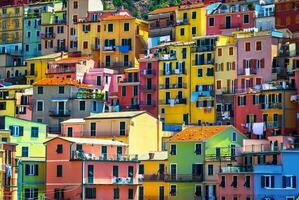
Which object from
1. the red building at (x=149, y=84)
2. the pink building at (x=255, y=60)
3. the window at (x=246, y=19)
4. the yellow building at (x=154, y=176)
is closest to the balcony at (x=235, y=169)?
the yellow building at (x=154, y=176)

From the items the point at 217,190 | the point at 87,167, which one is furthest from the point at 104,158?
the point at 217,190

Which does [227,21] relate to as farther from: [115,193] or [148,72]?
[115,193]

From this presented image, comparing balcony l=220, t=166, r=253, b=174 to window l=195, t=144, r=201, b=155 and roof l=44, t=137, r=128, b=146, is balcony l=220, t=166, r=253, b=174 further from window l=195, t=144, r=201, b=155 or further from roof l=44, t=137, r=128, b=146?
roof l=44, t=137, r=128, b=146

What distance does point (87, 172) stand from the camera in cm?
8938

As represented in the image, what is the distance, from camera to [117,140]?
Answer: 98625 millimetres

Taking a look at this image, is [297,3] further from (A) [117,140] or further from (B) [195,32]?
(A) [117,140]

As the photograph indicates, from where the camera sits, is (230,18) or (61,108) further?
(230,18)

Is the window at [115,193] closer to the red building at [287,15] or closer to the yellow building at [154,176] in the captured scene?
the yellow building at [154,176]

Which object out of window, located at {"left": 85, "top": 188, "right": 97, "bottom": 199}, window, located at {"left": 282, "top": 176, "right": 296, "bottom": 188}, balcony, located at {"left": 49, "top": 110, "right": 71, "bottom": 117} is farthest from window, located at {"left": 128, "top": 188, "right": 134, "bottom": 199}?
balcony, located at {"left": 49, "top": 110, "right": 71, "bottom": 117}

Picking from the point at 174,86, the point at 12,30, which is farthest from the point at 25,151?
the point at 12,30

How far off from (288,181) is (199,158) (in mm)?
9212

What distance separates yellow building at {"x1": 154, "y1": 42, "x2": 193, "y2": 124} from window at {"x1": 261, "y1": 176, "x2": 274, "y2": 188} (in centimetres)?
2092

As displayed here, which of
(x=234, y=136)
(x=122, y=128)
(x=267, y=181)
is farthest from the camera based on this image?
(x=122, y=128)

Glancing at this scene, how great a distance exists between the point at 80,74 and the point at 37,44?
18.5m
